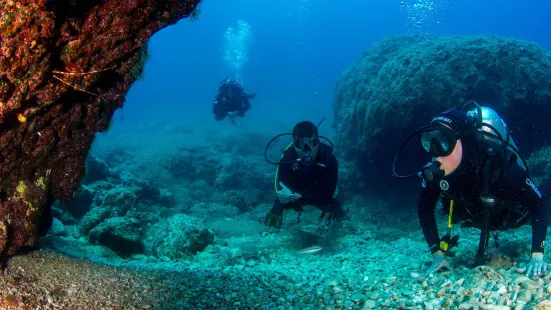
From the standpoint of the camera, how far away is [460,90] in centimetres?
897

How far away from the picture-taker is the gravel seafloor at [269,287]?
2639 millimetres

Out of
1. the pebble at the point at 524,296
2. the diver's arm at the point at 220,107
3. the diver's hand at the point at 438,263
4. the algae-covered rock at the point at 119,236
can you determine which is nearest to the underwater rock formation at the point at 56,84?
the algae-covered rock at the point at 119,236

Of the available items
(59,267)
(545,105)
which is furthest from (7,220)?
(545,105)

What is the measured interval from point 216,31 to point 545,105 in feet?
598

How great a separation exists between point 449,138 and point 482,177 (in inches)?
22.5

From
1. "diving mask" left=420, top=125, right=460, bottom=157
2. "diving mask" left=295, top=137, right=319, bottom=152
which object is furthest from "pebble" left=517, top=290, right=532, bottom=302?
"diving mask" left=295, top=137, right=319, bottom=152

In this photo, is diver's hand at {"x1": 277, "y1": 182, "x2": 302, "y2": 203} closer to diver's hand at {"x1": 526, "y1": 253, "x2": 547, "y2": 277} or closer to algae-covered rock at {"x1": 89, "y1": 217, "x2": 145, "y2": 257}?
algae-covered rock at {"x1": 89, "y1": 217, "x2": 145, "y2": 257}

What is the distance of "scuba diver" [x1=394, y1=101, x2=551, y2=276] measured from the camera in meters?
3.60

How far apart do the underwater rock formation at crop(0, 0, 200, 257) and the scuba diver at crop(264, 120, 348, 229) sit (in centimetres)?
345

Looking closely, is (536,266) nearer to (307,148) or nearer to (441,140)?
(441,140)

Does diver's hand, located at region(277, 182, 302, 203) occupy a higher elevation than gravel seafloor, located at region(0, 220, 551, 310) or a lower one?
higher

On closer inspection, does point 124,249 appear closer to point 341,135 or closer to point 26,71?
point 26,71

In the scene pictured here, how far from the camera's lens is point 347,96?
15734 mm

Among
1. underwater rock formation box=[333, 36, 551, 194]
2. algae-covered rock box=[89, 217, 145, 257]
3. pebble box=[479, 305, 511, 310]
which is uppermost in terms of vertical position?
underwater rock formation box=[333, 36, 551, 194]
